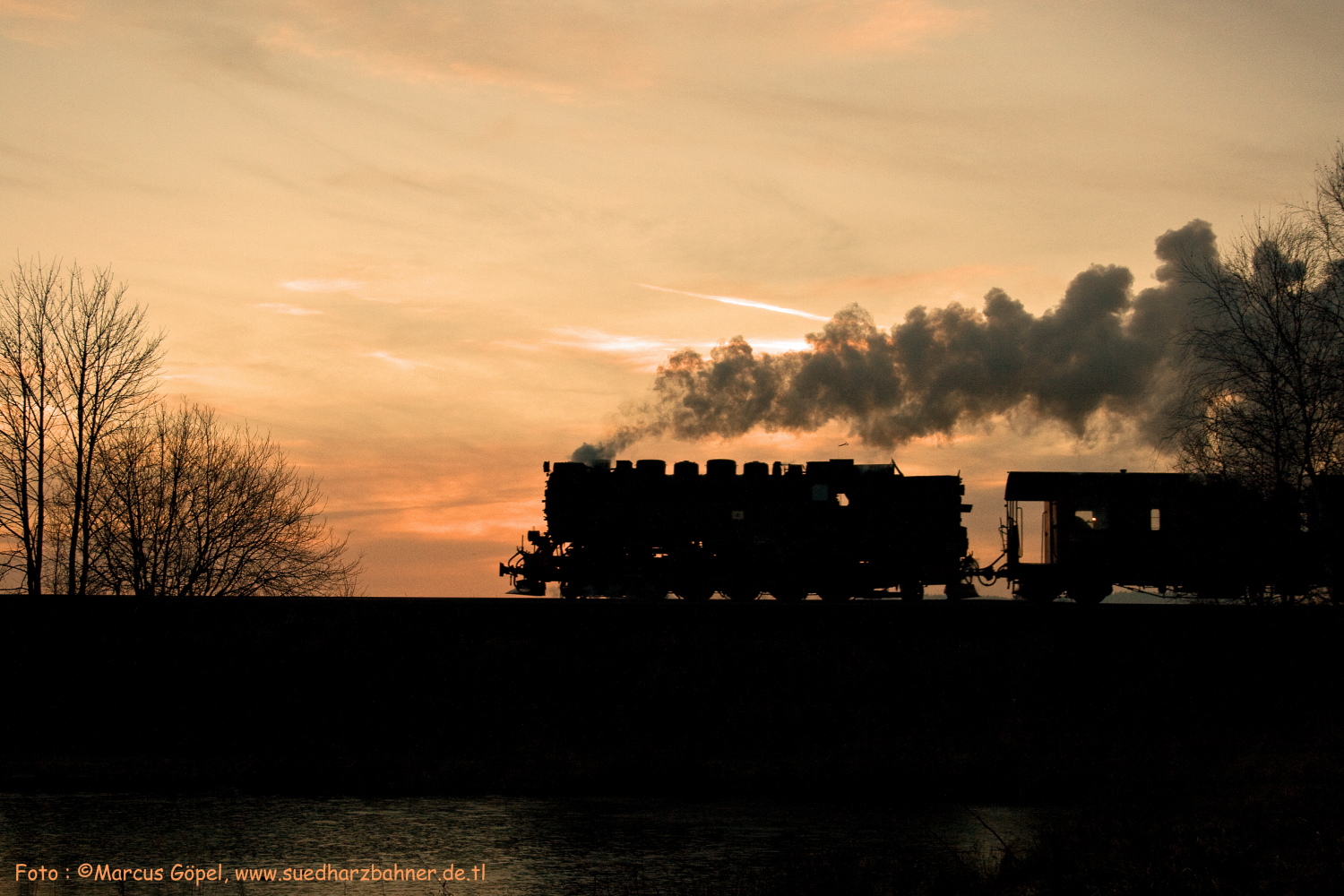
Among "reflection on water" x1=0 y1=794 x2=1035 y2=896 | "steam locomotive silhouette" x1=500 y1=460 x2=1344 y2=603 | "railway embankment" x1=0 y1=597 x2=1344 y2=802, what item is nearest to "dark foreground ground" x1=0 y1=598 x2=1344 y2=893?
"railway embankment" x1=0 y1=597 x2=1344 y2=802

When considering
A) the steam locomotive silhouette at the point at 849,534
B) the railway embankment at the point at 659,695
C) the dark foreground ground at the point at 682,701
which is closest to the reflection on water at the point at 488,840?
the dark foreground ground at the point at 682,701

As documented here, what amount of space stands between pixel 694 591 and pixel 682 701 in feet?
31.8

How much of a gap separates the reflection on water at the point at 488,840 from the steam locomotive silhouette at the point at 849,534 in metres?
13.6

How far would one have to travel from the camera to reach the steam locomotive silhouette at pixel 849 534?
2434 cm

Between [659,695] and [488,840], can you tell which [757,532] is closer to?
[659,695]

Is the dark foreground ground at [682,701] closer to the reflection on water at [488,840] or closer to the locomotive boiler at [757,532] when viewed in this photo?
the reflection on water at [488,840]

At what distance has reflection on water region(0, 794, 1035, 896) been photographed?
9031 mm

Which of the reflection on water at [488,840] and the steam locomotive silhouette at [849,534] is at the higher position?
the steam locomotive silhouette at [849,534]

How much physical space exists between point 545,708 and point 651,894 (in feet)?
27.8

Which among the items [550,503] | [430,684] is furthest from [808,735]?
[550,503]

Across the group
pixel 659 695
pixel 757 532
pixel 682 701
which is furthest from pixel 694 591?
pixel 682 701

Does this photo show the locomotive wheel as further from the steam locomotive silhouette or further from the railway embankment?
the railway embankment

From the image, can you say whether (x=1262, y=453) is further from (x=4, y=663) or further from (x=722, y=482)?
(x=4, y=663)

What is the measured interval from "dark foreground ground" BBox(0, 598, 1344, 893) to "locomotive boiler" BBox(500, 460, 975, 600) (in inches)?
288
